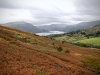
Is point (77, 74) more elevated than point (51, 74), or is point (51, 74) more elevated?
point (51, 74)

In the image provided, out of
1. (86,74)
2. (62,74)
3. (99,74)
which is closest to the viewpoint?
(62,74)

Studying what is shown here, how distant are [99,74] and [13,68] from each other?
85.0 ft

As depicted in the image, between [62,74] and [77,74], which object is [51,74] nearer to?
[62,74]

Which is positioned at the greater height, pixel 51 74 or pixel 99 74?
pixel 51 74

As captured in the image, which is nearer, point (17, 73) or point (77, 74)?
point (17, 73)

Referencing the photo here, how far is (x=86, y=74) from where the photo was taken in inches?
1321

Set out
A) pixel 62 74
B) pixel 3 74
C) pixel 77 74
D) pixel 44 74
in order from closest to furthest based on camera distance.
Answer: pixel 3 74, pixel 44 74, pixel 62 74, pixel 77 74

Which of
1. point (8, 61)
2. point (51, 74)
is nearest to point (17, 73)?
point (8, 61)

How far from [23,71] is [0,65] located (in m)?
3.76

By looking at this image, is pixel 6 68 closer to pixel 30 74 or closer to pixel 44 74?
pixel 30 74

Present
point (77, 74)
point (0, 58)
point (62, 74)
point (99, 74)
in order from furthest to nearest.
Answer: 1. point (99, 74)
2. point (77, 74)
3. point (62, 74)
4. point (0, 58)

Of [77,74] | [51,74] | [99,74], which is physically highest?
[51,74]

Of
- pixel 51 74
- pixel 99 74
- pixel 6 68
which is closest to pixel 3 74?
pixel 6 68

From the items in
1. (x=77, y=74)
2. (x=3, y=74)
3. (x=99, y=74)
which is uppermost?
(x=3, y=74)
